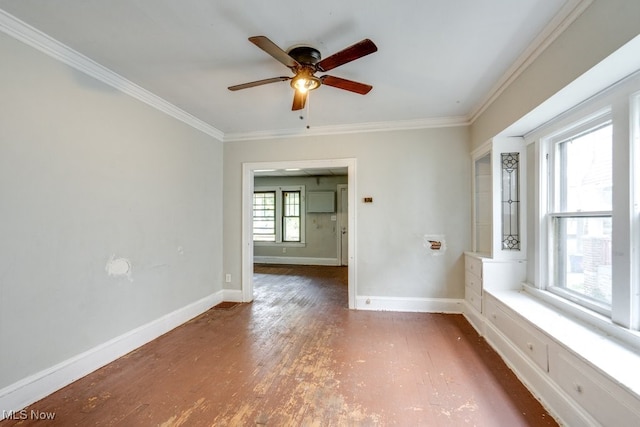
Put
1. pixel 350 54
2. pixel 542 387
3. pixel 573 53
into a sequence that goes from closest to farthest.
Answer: pixel 573 53, pixel 350 54, pixel 542 387

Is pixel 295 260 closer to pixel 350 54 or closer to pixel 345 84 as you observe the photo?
pixel 345 84

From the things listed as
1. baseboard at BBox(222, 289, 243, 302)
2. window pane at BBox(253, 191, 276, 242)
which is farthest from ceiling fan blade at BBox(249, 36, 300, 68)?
window pane at BBox(253, 191, 276, 242)

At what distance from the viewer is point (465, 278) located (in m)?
3.48

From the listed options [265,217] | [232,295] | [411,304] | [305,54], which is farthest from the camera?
[265,217]

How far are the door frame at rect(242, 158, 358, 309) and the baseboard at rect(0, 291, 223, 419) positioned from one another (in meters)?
1.04

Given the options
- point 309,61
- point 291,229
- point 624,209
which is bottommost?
point 291,229

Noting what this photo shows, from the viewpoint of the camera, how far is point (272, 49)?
170 centimetres

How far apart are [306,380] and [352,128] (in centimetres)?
294

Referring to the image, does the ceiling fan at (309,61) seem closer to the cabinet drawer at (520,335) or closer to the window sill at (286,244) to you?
the cabinet drawer at (520,335)

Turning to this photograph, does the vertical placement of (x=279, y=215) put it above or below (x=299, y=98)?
below

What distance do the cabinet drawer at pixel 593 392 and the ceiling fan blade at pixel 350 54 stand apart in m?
2.15

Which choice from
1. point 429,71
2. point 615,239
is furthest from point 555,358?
point 429,71

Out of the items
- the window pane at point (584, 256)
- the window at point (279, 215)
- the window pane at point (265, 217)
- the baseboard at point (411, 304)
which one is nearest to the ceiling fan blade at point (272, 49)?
the window pane at point (584, 256)

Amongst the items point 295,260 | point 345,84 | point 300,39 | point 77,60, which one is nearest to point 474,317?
point 345,84
